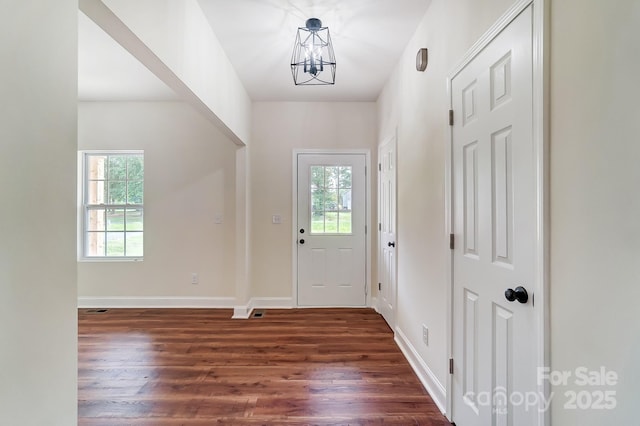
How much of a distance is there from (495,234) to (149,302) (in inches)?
160

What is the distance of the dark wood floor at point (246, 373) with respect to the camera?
1.87m

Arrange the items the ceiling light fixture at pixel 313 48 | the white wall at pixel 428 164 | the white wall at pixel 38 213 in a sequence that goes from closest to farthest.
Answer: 1. the white wall at pixel 38 213
2. the white wall at pixel 428 164
3. the ceiling light fixture at pixel 313 48

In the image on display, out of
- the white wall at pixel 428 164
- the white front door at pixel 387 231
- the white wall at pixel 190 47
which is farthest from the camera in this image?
the white front door at pixel 387 231

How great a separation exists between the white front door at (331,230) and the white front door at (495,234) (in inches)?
85.2

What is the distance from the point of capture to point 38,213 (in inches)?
32.8

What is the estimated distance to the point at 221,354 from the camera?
2.63 meters

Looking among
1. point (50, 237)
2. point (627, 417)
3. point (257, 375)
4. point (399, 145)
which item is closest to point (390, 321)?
point (257, 375)

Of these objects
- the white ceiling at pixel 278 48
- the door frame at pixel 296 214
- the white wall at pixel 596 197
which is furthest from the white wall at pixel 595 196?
the door frame at pixel 296 214

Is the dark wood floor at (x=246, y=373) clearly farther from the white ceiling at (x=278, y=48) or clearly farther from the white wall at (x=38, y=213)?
the white ceiling at (x=278, y=48)

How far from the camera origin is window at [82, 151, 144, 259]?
12.9 ft

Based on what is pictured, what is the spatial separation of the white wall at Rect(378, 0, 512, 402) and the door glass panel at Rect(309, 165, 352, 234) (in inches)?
43.6

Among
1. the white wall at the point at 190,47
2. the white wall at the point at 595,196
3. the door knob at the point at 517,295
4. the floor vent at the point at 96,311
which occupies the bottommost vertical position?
the floor vent at the point at 96,311

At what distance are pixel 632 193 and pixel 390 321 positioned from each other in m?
2.71

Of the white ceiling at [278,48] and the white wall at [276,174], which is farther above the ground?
the white ceiling at [278,48]
